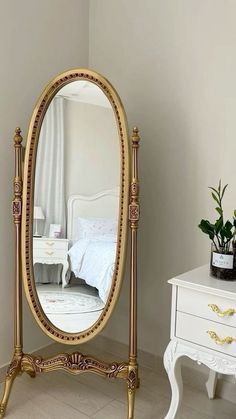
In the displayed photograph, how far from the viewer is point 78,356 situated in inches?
78.5

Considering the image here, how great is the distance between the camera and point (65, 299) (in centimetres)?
203

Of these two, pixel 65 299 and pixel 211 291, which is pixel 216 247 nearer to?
pixel 211 291

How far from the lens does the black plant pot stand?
Answer: 165 centimetres

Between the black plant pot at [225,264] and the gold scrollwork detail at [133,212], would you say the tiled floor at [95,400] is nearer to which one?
the black plant pot at [225,264]

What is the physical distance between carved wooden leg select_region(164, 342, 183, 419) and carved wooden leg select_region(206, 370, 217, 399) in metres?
0.36

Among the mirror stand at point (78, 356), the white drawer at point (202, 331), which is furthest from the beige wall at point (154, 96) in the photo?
the white drawer at point (202, 331)

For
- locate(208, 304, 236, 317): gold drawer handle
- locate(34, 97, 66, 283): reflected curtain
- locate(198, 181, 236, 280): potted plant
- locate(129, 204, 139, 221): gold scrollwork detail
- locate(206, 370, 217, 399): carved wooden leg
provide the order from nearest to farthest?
locate(208, 304, 236, 317): gold drawer handle, locate(198, 181, 236, 280): potted plant, locate(129, 204, 139, 221): gold scrollwork detail, locate(34, 97, 66, 283): reflected curtain, locate(206, 370, 217, 399): carved wooden leg

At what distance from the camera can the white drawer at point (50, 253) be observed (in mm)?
2016

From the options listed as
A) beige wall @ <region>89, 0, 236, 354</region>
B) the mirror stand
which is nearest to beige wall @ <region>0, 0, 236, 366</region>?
beige wall @ <region>89, 0, 236, 354</region>

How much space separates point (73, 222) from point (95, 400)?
2.85 ft

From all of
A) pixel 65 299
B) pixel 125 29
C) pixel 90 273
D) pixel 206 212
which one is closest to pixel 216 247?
pixel 206 212

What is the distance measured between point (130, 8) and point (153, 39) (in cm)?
23

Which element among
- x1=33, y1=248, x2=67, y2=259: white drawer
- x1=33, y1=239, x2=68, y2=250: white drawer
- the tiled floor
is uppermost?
x1=33, y1=239, x2=68, y2=250: white drawer

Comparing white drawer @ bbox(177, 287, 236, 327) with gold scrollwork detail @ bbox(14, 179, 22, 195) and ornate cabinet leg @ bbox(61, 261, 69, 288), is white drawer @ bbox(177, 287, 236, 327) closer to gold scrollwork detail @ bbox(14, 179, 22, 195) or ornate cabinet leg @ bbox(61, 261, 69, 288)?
ornate cabinet leg @ bbox(61, 261, 69, 288)
